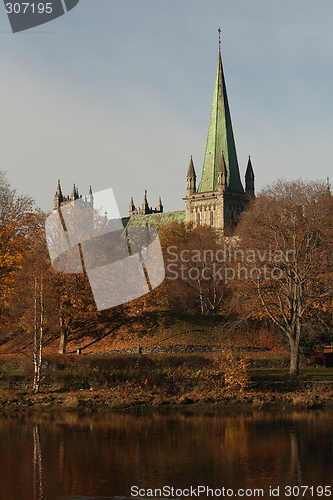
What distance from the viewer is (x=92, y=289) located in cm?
5003

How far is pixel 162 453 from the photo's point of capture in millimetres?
21688

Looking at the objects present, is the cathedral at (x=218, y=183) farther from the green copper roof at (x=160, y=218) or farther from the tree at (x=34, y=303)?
the tree at (x=34, y=303)

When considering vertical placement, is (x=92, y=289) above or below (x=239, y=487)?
above

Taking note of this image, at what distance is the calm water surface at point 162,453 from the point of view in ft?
57.4

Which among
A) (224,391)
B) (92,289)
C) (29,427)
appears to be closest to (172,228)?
(92,289)

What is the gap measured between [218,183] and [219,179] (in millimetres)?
1279

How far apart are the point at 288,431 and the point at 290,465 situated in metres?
5.75

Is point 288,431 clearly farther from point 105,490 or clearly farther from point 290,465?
point 105,490

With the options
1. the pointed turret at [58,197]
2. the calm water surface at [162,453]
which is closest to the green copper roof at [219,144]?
the pointed turret at [58,197]

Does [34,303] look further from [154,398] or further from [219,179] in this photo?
[219,179]

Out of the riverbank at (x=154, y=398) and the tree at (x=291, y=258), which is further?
the tree at (x=291, y=258)

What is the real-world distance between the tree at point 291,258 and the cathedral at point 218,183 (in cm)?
9167

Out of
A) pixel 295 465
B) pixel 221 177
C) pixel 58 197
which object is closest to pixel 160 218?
pixel 221 177

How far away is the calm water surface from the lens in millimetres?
17500
